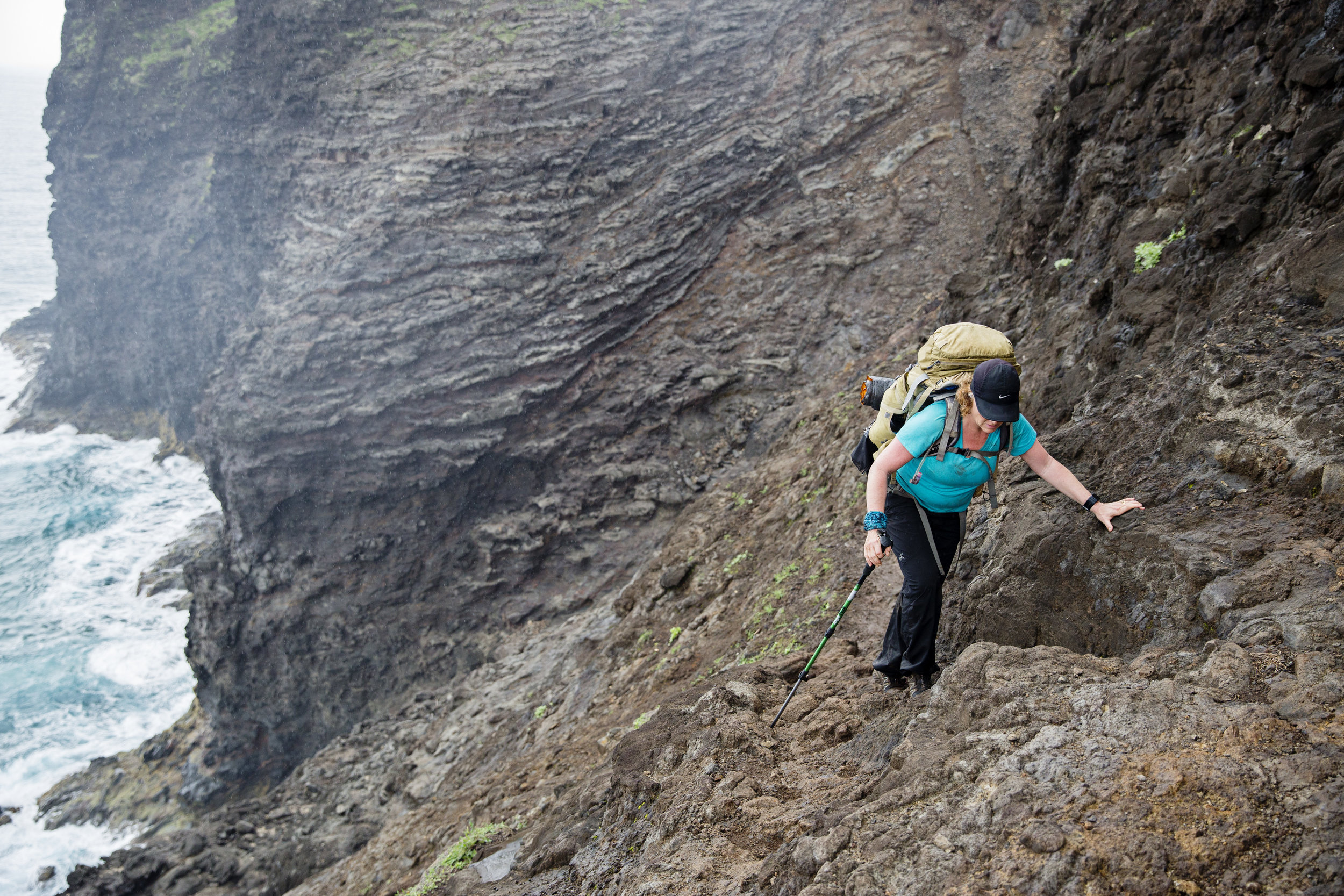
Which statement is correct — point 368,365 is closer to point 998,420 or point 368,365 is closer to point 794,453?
point 794,453

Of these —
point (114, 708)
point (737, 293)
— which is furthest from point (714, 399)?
point (114, 708)

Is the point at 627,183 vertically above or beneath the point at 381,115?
beneath

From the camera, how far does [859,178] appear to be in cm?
1775

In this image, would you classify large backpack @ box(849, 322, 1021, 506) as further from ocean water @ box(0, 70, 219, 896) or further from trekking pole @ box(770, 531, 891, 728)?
ocean water @ box(0, 70, 219, 896)

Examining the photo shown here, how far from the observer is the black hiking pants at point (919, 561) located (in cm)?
376

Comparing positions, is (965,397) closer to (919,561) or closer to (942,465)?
(942,465)

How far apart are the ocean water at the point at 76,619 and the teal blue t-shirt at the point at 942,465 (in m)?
20.9

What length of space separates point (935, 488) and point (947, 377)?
0.54m

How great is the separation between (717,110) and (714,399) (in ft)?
26.2

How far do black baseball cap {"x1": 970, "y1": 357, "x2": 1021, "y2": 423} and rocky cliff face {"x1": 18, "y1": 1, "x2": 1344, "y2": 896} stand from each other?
97 centimetres

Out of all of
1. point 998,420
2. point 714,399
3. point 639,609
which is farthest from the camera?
point 714,399

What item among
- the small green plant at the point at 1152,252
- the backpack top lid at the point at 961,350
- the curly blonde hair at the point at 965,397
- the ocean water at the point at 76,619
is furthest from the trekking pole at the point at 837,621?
the ocean water at the point at 76,619

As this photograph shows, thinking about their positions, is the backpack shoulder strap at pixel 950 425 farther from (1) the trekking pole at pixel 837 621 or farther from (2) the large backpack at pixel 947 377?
(1) the trekking pole at pixel 837 621

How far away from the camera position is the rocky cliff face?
2863 millimetres
